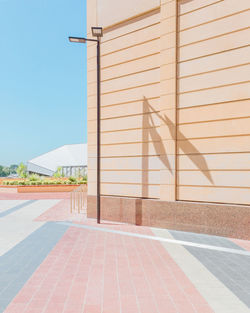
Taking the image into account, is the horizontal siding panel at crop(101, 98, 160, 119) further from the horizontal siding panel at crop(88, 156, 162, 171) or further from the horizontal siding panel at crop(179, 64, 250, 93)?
the horizontal siding panel at crop(88, 156, 162, 171)

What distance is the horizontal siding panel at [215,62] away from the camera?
698cm

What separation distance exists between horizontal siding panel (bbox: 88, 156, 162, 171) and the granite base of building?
49.1 inches

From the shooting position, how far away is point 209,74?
7.52 m

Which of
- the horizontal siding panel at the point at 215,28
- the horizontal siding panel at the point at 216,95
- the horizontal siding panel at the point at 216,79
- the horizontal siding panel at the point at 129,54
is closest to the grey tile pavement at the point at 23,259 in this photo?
the horizontal siding panel at the point at 216,95

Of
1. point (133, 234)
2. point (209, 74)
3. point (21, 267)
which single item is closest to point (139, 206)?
point (133, 234)

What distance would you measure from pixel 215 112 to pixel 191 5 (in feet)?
12.8

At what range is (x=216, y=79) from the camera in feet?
24.2

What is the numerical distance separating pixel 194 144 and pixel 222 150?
91 centimetres

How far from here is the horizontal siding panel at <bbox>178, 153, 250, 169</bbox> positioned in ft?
22.8

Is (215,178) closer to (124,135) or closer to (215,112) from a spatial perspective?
(215,112)

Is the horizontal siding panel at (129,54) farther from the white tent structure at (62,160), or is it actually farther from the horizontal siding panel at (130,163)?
the white tent structure at (62,160)

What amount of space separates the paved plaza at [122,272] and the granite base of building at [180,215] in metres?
0.31

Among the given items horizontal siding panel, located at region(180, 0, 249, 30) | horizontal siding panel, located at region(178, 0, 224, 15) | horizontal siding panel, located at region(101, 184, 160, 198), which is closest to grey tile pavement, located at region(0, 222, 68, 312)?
horizontal siding panel, located at region(101, 184, 160, 198)

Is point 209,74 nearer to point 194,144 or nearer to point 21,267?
point 194,144
